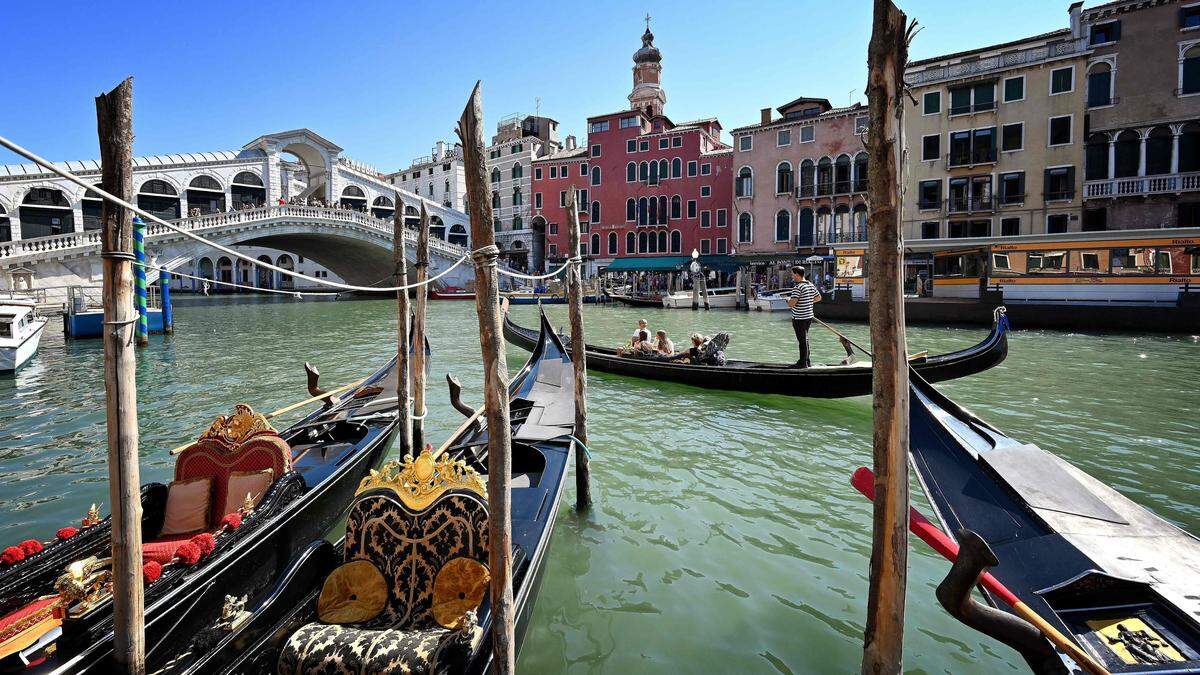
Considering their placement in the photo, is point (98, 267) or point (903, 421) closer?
point (903, 421)

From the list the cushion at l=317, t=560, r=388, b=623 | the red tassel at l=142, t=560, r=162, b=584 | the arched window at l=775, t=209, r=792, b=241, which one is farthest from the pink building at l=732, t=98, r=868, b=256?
the red tassel at l=142, t=560, r=162, b=584

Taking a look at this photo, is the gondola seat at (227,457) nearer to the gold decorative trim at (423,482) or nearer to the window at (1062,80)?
the gold decorative trim at (423,482)

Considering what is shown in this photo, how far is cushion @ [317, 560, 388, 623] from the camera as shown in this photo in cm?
206

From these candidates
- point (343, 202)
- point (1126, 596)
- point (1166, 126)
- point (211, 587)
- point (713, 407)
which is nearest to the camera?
point (1126, 596)

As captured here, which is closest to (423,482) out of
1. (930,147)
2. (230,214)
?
(230,214)

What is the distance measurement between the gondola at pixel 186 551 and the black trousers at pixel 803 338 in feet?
14.9

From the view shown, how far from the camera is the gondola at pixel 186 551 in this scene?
184 centimetres

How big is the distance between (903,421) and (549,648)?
5.49ft

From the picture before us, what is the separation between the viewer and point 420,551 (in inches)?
84.1

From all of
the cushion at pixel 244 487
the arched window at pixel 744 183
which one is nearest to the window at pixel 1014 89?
the arched window at pixel 744 183

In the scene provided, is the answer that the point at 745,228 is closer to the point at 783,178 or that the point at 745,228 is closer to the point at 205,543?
the point at 783,178

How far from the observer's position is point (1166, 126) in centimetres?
1562

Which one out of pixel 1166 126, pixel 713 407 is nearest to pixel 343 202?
pixel 713 407

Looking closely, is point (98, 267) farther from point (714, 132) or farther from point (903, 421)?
point (714, 132)
